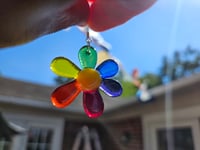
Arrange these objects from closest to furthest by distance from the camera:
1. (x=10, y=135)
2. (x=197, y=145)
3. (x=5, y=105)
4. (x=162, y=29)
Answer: (x=162, y=29)
(x=197, y=145)
(x=10, y=135)
(x=5, y=105)

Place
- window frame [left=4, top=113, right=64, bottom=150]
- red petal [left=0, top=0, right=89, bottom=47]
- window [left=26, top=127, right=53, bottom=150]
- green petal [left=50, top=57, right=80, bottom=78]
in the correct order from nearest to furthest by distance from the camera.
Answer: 1. red petal [left=0, top=0, right=89, bottom=47]
2. green petal [left=50, top=57, right=80, bottom=78]
3. window frame [left=4, top=113, right=64, bottom=150]
4. window [left=26, top=127, right=53, bottom=150]

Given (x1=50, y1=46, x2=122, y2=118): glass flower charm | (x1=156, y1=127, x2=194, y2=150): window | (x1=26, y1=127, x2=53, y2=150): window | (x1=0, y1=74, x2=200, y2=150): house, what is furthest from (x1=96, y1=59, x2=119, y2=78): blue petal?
(x1=26, y1=127, x2=53, y2=150): window

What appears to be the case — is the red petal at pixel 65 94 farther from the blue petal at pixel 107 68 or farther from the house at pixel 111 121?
the house at pixel 111 121

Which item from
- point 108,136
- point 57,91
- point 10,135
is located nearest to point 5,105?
point 10,135

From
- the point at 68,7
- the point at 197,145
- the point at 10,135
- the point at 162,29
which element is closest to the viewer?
the point at 68,7

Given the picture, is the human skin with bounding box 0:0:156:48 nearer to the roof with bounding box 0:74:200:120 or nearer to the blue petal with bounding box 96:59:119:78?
the blue petal with bounding box 96:59:119:78

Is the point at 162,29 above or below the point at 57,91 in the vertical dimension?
above

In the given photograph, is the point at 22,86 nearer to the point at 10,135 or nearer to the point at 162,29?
the point at 10,135
